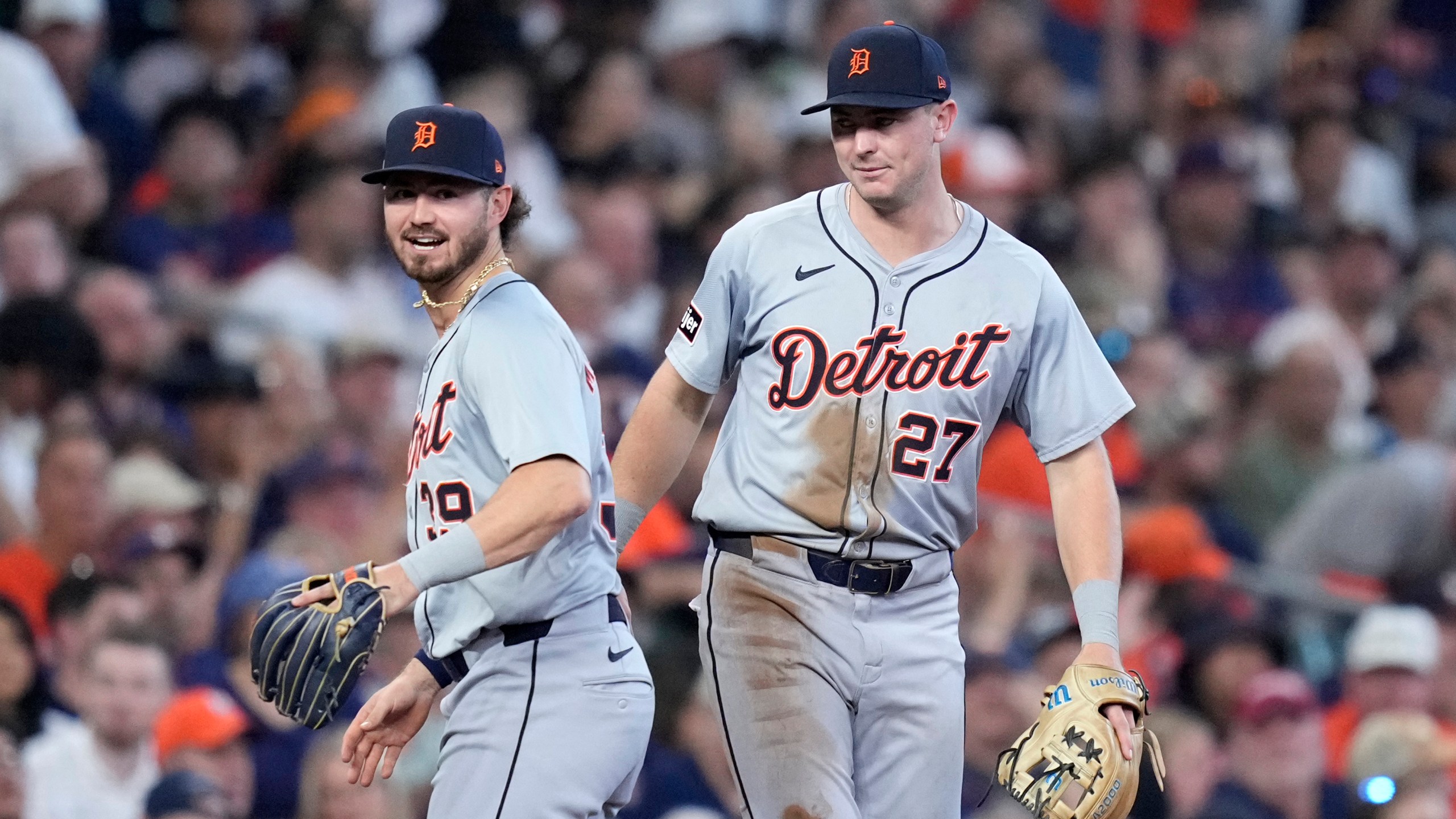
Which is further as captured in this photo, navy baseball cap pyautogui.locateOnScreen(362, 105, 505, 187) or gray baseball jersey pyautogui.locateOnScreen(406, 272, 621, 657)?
navy baseball cap pyautogui.locateOnScreen(362, 105, 505, 187)

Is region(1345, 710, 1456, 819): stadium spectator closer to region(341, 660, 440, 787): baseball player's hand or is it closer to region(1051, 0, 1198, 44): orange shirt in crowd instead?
region(341, 660, 440, 787): baseball player's hand

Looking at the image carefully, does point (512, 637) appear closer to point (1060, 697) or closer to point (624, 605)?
point (624, 605)

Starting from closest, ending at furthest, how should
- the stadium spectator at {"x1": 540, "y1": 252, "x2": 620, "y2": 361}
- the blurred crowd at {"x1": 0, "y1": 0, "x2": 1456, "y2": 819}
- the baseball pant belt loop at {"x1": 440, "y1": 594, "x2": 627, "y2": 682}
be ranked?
the baseball pant belt loop at {"x1": 440, "y1": 594, "x2": 627, "y2": 682} → the blurred crowd at {"x1": 0, "y1": 0, "x2": 1456, "y2": 819} → the stadium spectator at {"x1": 540, "y1": 252, "x2": 620, "y2": 361}

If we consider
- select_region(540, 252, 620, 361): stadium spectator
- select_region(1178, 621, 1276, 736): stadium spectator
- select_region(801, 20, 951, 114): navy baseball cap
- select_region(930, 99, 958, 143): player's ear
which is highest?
select_region(801, 20, 951, 114): navy baseball cap

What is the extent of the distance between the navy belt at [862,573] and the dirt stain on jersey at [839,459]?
0.23 ft

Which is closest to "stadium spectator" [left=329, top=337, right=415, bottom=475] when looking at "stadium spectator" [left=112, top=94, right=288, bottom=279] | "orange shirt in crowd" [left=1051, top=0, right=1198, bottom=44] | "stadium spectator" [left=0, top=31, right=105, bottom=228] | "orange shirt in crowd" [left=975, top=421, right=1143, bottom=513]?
"stadium spectator" [left=112, top=94, right=288, bottom=279]

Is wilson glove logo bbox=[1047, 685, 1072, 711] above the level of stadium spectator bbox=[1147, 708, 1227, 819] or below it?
above

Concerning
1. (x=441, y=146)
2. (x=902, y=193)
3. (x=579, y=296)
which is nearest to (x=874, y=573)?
(x=902, y=193)

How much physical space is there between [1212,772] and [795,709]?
3.52m

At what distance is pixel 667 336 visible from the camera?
28.6ft

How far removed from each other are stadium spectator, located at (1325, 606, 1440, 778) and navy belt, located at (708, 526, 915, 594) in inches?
155

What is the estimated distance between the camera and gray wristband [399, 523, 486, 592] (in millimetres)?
3617

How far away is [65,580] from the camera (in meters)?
6.50

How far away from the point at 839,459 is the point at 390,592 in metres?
1.06
